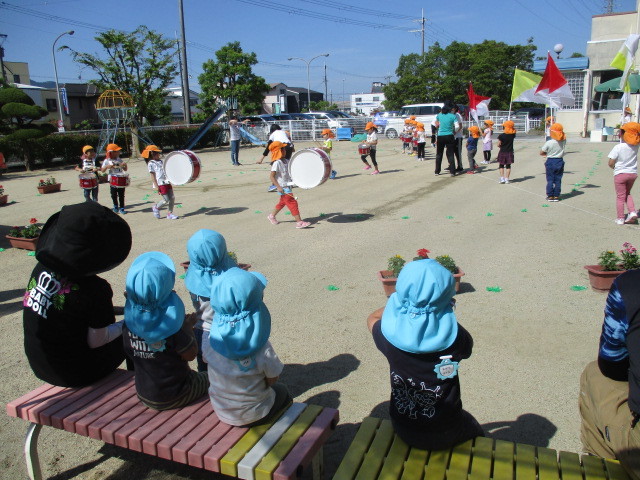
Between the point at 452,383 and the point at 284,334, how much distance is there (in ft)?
9.44

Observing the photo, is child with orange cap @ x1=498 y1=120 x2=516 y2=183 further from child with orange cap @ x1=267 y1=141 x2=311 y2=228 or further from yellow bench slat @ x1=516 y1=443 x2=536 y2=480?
yellow bench slat @ x1=516 y1=443 x2=536 y2=480

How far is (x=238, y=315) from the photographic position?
282 cm

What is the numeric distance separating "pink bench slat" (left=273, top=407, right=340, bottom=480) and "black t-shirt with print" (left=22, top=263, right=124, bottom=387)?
4.88 feet

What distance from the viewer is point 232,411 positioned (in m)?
2.97

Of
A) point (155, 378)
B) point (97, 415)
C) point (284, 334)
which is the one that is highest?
point (155, 378)

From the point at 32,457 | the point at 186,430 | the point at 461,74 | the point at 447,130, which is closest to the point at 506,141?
the point at 447,130

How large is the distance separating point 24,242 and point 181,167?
3148 millimetres

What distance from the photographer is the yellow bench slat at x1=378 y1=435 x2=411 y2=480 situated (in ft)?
8.43

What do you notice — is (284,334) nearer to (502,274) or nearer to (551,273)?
(502,274)

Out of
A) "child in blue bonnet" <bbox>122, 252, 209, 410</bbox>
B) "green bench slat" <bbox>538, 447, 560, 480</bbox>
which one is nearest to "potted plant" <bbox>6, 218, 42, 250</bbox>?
"child in blue bonnet" <bbox>122, 252, 209, 410</bbox>

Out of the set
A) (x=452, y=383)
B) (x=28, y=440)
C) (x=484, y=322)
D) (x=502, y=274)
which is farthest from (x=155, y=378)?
(x=502, y=274)

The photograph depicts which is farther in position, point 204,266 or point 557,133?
point 557,133

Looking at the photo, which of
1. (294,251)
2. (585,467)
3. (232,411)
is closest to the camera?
(585,467)

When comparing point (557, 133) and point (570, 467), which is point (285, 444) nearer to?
point (570, 467)
